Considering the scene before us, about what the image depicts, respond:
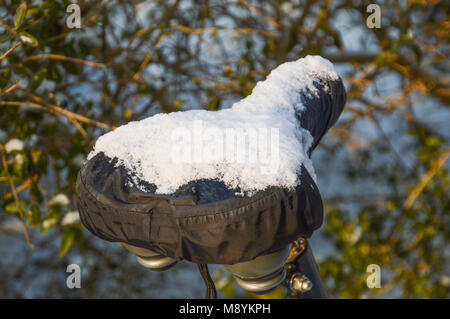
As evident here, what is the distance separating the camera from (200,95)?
7.02ft

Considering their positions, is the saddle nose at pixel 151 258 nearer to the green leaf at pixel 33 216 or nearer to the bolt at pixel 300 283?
the bolt at pixel 300 283

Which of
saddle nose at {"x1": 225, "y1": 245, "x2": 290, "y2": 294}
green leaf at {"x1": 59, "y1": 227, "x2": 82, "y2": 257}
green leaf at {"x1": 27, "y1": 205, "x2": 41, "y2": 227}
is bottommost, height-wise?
green leaf at {"x1": 59, "y1": 227, "x2": 82, "y2": 257}

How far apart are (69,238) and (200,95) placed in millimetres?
1022

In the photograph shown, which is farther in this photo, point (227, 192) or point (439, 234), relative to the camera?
point (439, 234)

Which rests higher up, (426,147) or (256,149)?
(256,149)

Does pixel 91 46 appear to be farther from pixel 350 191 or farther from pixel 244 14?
pixel 350 191

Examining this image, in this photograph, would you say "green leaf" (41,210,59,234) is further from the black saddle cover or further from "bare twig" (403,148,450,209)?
"bare twig" (403,148,450,209)

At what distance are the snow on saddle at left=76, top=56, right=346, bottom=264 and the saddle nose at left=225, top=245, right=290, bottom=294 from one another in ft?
0.19

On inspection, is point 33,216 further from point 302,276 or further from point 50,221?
point 302,276

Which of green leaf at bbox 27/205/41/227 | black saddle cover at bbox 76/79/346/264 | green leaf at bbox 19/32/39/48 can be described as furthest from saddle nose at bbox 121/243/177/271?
green leaf at bbox 27/205/41/227

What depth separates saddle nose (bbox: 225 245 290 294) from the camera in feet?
2.40
